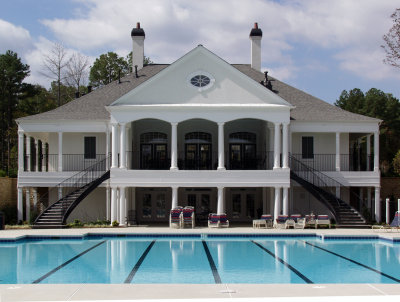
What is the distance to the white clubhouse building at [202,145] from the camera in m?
29.0

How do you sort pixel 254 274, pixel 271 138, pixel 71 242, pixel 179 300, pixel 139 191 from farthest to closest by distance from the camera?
1. pixel 139 191
2. pixel 271 138
3. pixel 71 242
4. pixel 254 274
5. pixel 179 300

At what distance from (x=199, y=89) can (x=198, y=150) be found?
17.4 ft

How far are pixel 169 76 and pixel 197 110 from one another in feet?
7.58

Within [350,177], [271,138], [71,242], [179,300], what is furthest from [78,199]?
[179,300]

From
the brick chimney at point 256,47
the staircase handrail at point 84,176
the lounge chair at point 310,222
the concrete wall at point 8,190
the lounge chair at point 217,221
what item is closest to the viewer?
the lounge chair at point 310,222

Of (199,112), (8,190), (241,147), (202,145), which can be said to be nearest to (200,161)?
(202,145)

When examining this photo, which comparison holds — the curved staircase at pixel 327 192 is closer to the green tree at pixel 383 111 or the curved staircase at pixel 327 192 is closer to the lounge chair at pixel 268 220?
the lounge chair at pixel 268 220

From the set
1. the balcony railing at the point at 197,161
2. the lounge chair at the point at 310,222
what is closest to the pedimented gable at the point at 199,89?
the balcony railing at the point at 197,161

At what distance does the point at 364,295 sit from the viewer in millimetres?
11117

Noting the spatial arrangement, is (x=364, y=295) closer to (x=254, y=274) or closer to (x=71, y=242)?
(x=254, y=274)

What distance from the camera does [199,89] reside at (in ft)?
96.1

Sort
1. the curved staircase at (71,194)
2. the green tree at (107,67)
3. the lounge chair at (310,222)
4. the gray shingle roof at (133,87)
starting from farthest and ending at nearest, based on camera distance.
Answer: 1. the green tree at (107,67)
2. the gray shingle roof at (133,87)
3. the lounge chair at (310,222)
4. the curved staircase at (71,194)

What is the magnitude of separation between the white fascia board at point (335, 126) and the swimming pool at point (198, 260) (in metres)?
8.09

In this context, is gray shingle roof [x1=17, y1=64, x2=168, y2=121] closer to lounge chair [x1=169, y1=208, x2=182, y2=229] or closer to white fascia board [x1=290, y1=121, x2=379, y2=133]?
lounge chair [x1=169, y1=208, x2=182, y2=229]
